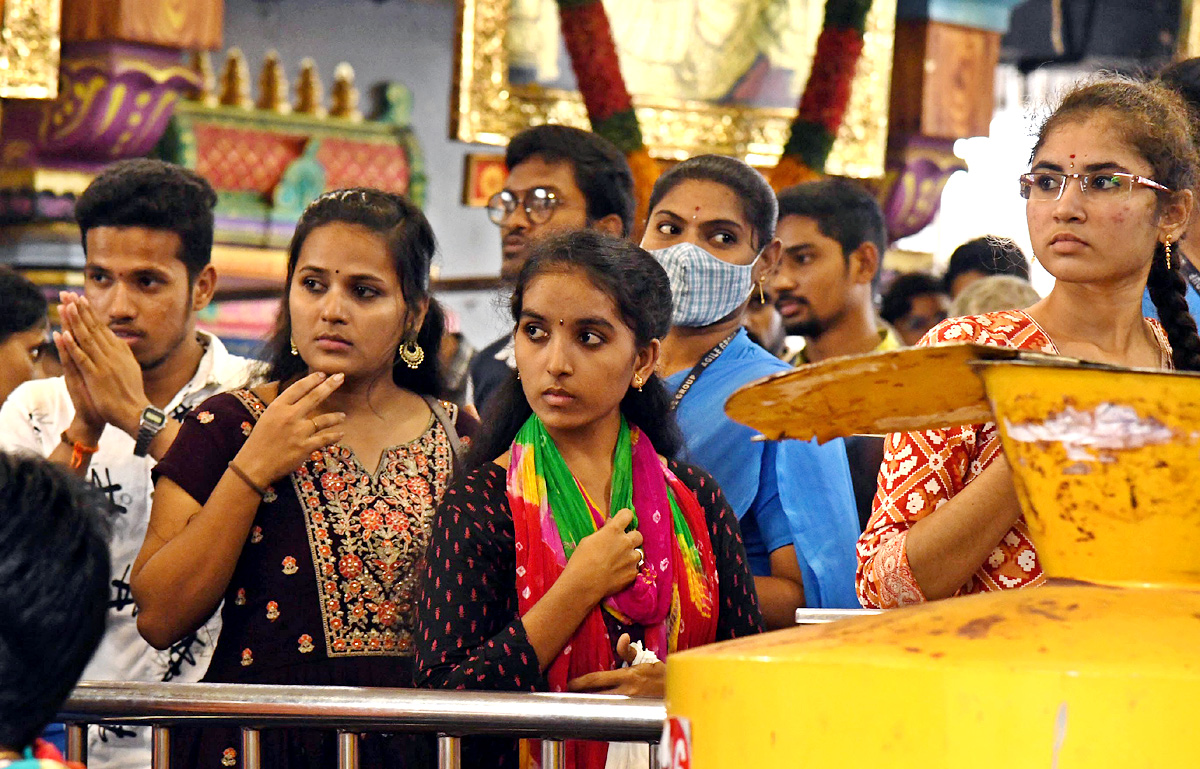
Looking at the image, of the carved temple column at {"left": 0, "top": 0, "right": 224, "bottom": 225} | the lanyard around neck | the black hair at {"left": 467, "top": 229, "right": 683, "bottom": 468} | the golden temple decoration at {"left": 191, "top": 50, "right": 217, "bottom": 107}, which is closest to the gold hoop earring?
the black hair at {"left": 467, "top": 229, "right": 683, "bottom": 468}

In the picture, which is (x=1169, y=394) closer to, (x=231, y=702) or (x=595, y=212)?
(x=231, y=702)

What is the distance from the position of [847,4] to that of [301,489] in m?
5.57

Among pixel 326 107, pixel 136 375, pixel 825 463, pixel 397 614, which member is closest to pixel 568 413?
pixel 397 614

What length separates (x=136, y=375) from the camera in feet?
9.02

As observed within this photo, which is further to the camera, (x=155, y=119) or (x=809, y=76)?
(x=809, y=76)

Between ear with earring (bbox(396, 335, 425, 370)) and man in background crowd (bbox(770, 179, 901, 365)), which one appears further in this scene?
man in background crowd (bbox(770, 179, 901, 365))

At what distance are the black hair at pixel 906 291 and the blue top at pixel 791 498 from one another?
315cm

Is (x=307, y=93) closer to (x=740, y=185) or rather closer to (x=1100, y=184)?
(x=740, y=185)

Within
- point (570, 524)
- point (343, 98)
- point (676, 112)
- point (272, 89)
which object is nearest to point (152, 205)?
point (570, 524)

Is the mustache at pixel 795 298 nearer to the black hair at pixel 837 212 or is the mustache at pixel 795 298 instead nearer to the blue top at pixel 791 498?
the black hair at pixel 837 212

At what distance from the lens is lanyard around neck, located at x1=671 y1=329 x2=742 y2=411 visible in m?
2.95

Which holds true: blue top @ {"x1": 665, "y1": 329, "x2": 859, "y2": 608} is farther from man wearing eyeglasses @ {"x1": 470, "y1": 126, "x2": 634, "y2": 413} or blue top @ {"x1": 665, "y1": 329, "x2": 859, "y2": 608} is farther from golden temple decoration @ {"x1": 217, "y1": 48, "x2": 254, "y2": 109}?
golden temple decoration @ {"x1": 217, "y1": 48, "x2": 254, "y2": 109}

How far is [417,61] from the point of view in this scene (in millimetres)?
9758

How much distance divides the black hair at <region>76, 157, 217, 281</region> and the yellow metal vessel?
2035mm
